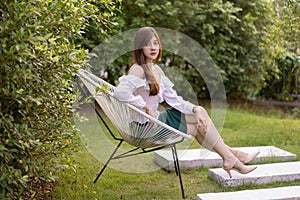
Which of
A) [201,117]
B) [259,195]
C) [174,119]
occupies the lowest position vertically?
[259,195]

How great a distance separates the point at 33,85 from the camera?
1.79 m

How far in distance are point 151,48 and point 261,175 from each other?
110 centimetres

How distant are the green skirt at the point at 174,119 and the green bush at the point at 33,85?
877 millimetres

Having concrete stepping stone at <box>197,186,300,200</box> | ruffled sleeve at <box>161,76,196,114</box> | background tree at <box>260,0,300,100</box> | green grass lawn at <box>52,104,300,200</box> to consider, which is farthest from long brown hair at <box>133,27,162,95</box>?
background tree at <box>260,0,300,100</box>

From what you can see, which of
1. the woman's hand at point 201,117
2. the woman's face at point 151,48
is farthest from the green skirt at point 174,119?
the woman's face at point 151,48

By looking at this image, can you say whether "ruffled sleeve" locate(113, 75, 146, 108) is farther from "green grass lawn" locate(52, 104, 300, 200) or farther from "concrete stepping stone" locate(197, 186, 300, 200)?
"concrete stepping stone" locate(197, 186, 300, 200)

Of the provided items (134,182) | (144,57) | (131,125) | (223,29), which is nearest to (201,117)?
(131,125)

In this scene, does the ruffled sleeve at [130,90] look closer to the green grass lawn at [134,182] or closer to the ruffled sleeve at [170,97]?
the ruffled sleeve at [170,97]

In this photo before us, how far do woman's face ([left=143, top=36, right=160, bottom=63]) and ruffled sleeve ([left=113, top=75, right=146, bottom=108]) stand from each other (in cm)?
20

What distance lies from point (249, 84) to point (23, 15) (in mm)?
5181

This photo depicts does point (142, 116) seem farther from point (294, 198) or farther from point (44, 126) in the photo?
point (294, 198)

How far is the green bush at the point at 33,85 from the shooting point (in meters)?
1.65

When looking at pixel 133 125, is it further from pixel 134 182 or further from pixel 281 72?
pixel 281 72

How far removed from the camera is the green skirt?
282 centimetres
